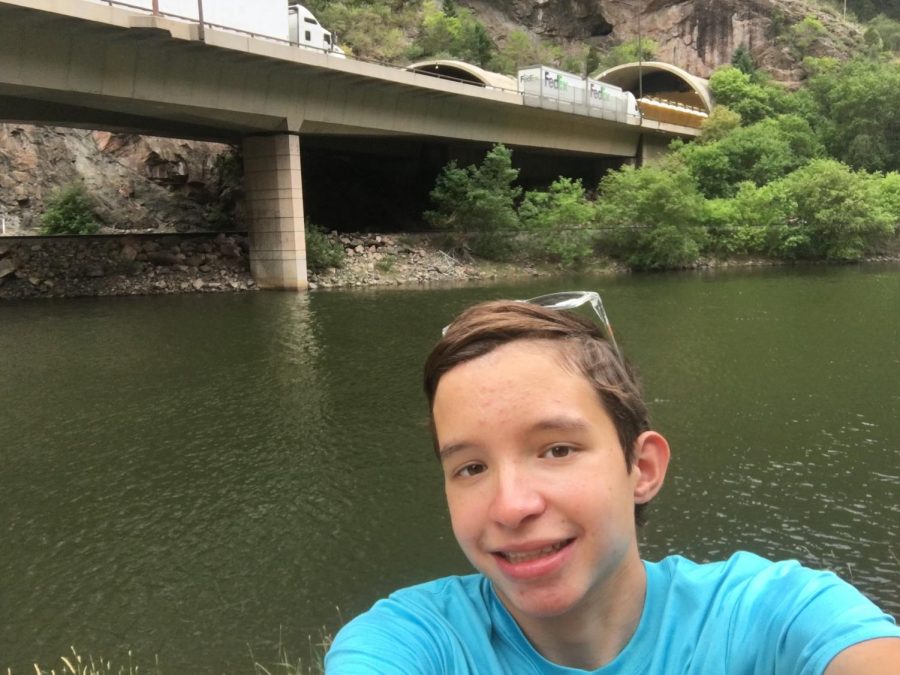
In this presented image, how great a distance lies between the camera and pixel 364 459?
9078 millimetres


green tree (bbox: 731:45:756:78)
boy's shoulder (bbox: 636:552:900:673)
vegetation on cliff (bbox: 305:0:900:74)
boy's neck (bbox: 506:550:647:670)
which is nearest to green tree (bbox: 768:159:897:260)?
vegetation on cliff (bbox: 305:0:900:74)

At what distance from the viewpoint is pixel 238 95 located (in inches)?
998

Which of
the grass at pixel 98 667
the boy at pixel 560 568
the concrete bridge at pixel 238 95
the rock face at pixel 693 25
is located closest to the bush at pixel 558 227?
the concrete bridge at pixel 238 95

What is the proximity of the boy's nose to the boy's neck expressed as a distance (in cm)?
28

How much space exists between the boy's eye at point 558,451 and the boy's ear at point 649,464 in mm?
308

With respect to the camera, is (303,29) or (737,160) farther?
(737,160)

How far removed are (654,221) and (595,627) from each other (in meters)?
38.1

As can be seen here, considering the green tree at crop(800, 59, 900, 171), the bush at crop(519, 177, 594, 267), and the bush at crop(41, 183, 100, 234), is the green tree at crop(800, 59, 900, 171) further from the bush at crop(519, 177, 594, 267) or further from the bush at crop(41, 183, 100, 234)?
the bush at crop(41, 183, 100, 234)

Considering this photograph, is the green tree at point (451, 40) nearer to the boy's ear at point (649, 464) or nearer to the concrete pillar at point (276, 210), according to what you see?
the concrete pillar at point (276, 210)

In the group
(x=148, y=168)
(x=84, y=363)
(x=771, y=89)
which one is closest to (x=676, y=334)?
(x=84, y=363)

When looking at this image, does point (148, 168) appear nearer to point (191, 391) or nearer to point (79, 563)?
point (191, 391)

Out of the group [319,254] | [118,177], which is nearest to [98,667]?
[319,254]

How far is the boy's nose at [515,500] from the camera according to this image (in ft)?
4.56

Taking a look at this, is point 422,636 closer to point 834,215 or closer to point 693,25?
point 834,215
